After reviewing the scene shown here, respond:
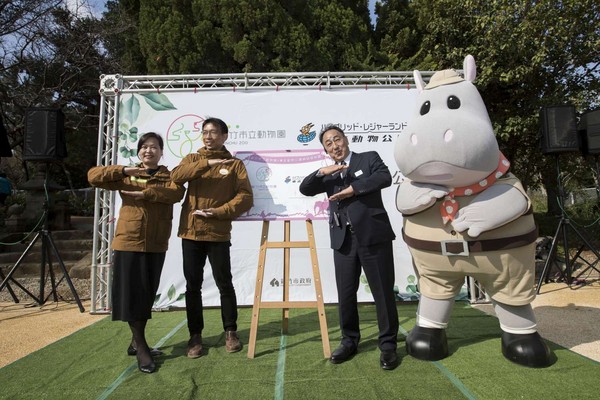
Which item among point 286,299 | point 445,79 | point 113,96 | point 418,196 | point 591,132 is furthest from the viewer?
point 591,132

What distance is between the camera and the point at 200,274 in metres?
2.70

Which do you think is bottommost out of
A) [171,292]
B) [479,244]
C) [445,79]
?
[171,292]

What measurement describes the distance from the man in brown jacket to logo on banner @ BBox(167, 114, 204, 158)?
1.49 m

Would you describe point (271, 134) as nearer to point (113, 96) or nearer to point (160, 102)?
point (160, 102)

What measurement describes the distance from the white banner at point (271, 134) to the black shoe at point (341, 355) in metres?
1.59

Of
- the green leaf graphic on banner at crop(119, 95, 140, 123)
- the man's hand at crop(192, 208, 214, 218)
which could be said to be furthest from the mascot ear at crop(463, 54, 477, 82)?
the green leaf graphic on banner at crop(119, 95, 140, 123)

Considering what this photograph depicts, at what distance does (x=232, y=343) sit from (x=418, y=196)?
1651 millimetres

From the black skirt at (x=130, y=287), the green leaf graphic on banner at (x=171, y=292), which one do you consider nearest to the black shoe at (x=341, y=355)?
the black skirt at (x=130, y=287)

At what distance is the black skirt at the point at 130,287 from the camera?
95.5 inches

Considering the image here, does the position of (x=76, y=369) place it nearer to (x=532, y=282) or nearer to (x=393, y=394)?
(x=393, y=394)

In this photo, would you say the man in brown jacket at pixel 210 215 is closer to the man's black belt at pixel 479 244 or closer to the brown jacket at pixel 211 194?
the brown jacket at pixel 211 194

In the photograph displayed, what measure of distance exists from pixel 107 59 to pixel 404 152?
8310 millimetres

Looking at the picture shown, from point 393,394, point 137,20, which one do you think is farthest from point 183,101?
point 137,20

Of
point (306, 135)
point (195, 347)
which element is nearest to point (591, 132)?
point (306, 135)
